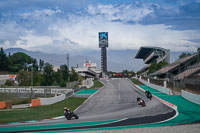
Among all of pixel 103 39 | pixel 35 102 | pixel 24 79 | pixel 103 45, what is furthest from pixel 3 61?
pixel 103 39

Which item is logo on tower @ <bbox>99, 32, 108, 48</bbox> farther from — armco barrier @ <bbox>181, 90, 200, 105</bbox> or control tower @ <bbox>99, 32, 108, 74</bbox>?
armco barrier @ <bbox>181, 90, 200, 105</bbox>

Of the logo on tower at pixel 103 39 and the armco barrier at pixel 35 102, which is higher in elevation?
the logo on tower at pixel 103 39

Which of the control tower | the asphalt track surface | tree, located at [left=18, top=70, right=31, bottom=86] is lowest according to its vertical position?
the asphalt track surface

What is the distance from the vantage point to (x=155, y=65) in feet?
335

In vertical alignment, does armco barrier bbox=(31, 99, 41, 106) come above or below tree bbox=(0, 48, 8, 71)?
below

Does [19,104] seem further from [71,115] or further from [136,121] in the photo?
[136,121]

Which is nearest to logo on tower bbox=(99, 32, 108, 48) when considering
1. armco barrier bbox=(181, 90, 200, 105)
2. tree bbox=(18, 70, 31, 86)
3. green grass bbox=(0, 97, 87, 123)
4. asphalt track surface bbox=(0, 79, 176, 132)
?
tree bbox=(18, 70, 31, 86)

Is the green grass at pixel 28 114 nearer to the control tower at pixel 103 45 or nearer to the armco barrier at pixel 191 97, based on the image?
the armco barrier at pixel 191 97

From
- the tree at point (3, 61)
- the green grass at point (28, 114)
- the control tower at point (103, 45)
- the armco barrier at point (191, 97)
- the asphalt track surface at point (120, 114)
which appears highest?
the control tower at point (103, 45)

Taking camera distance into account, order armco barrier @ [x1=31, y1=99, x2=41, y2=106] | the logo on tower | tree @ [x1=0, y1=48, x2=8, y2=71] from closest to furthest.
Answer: armco barrier @ [x1=31, y1=99, x2=41, y2=106]
tree @ [x1=0, y1=48, x2=8, y2=71]
the logo on tower

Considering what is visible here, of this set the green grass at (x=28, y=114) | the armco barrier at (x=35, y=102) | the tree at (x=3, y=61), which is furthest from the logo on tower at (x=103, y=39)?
the green grass at (x=28, y=114)

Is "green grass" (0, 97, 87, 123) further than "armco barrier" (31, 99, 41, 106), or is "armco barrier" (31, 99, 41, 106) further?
"armco barrier" (31, 99, 41, 106)

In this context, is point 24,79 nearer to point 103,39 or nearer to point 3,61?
point 3,61

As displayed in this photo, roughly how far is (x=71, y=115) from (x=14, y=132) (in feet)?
19.1
